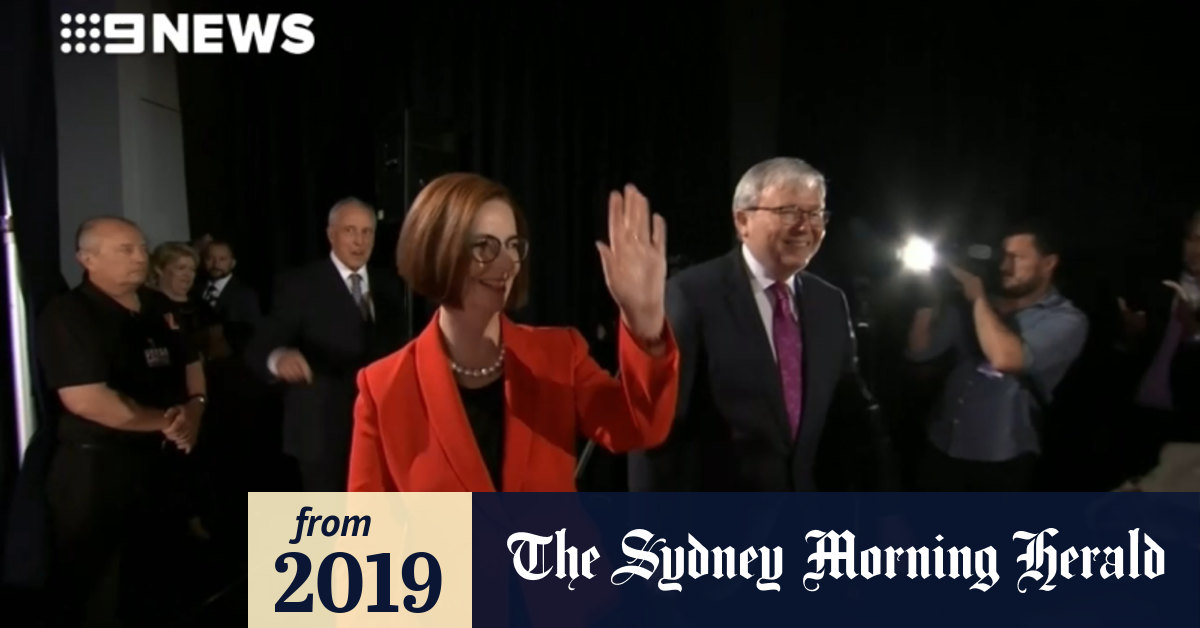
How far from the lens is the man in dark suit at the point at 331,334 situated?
1743 millimetres

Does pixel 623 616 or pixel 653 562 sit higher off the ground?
pixel 653 562

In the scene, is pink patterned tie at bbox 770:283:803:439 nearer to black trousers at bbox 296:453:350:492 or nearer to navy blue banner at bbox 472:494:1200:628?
navy blue banner at bbox 472:494:1200:628

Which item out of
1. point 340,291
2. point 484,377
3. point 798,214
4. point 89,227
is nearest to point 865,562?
point 798,214

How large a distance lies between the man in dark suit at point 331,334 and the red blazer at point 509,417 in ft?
0.16

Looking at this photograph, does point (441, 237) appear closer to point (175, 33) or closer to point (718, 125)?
point (718, 125)

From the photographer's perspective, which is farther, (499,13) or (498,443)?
(499,13)

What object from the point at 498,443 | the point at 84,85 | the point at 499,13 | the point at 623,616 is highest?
the point at 499,13

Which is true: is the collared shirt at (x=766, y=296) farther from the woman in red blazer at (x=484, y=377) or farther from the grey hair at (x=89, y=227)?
the grey hair at (x=89, y=227)

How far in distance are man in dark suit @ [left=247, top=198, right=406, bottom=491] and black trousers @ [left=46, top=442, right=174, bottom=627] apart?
37cm

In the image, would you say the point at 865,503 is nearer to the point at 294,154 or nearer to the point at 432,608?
the point at 432,608

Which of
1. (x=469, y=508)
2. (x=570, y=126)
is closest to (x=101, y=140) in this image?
(x=570, y=126)

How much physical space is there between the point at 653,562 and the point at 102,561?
1270mm

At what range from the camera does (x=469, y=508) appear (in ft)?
5.69

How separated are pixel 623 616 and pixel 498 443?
52 centimetres
